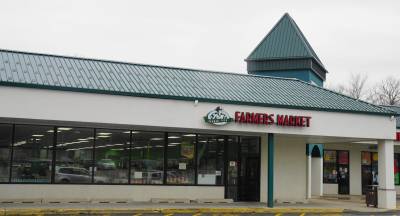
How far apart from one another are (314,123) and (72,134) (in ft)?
35.7

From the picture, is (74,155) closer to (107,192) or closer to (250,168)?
(107,192)

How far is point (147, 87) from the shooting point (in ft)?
81.7

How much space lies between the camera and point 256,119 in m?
25.6

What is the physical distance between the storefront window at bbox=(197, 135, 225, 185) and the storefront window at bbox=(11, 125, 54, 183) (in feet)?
22.7

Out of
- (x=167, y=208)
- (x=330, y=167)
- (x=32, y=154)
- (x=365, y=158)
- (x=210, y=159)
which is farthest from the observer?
(x=365, y=158)

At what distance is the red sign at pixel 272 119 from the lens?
1001 inches

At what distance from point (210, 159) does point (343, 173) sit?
13933 millimetres

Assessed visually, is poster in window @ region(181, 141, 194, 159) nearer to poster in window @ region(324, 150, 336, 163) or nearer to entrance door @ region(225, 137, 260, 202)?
entrance door @ region(225, 137, 260, 202)

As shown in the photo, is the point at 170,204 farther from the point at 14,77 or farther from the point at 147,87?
the point at 14,77

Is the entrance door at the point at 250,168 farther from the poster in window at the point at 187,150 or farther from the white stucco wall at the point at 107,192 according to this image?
the poster in window at the point at 187,150

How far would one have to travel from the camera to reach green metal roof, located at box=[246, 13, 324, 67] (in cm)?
4103

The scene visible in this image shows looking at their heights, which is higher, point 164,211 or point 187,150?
point 187,150

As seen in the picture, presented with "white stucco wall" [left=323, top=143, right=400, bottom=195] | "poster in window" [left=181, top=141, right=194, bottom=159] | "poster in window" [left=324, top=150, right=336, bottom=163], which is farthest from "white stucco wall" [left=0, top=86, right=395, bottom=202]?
"white stucco wall" [left=323, top=143, right=400, bottom=195]

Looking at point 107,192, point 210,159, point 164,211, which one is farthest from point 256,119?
point 107,192
